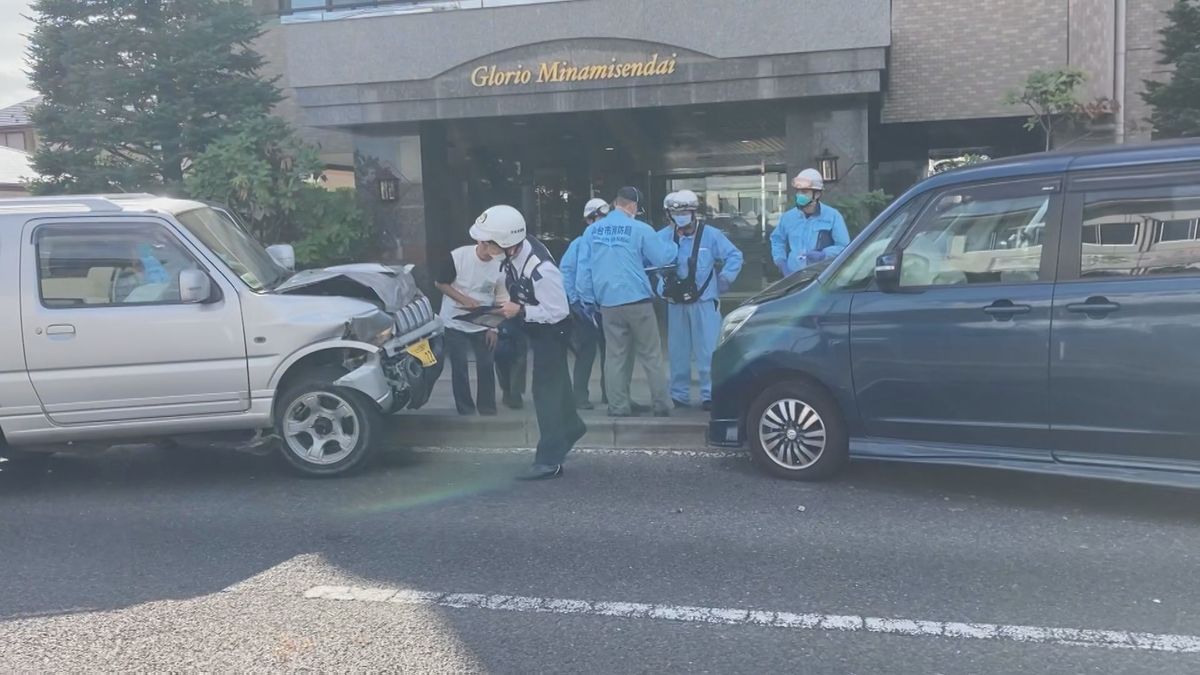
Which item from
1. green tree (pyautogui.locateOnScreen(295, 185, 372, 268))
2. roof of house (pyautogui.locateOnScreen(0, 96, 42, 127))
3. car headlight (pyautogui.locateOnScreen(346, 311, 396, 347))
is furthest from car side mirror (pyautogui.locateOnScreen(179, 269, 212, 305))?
roof of house (pyautogui.locateOnScreen(0, 96, 42, 127))

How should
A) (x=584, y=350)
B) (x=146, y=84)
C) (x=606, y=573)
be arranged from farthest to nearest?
(x=146, y=84), (x=584, y=350), (x=606, y=573)

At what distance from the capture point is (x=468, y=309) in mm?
7695

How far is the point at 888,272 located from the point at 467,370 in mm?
3704

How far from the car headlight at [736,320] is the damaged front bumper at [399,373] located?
208 centimetres

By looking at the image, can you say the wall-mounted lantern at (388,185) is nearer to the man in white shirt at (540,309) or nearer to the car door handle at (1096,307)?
the man in white shirt at (540,309)

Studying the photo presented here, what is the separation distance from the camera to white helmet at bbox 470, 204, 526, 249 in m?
6.36

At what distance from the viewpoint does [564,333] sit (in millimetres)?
6629

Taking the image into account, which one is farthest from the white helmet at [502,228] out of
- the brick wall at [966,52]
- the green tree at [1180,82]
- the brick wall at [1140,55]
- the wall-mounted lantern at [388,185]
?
the brick wall at [1140,55]

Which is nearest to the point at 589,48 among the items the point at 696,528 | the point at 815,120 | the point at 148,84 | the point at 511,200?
the point at 815,120

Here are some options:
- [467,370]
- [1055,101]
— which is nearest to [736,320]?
[467,370]

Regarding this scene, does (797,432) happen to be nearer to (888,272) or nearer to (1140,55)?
(888,272)

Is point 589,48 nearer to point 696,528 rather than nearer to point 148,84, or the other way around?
point 148,84

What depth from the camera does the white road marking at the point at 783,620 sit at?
413 centimetres

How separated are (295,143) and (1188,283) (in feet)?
36.6
